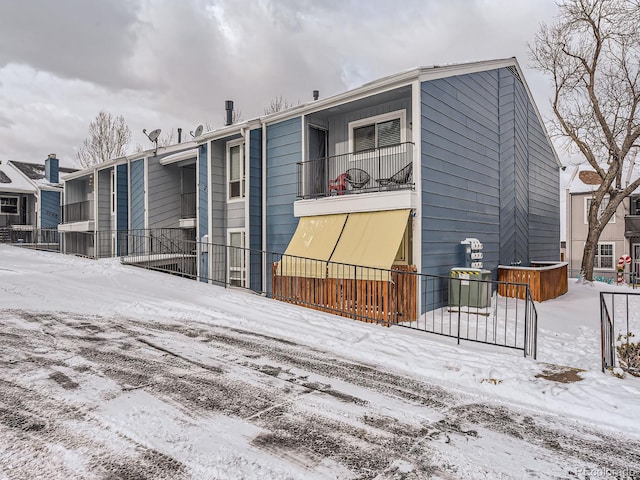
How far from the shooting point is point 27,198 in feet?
113

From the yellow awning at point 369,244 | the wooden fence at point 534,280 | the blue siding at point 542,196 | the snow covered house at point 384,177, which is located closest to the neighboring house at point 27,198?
the snow covered house at point 384,177

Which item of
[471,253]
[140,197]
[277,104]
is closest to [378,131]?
[471,253]

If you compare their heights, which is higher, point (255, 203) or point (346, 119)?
point (346, 119)

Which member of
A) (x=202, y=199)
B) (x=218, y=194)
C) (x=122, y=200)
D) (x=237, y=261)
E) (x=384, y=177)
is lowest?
(x=237, y=261)

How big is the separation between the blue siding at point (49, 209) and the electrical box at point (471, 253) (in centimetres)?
3023

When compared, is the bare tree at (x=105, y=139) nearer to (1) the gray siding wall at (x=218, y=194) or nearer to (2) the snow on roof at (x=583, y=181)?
(1) the gray siding wall at (x=218, y=194)

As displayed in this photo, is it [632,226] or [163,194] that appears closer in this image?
[163,194]

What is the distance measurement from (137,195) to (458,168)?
15421 mm

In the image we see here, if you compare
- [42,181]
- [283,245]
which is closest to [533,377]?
[283,245]

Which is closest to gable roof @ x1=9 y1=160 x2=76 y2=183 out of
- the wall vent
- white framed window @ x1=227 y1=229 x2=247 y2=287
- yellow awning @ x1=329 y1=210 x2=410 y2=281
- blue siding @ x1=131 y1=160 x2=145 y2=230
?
blue siding @ x1=131 y1=160 x2=145 y2=230

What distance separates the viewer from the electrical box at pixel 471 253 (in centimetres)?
1184

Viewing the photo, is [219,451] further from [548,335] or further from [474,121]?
[474,121]

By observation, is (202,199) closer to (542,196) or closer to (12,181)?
(542,196)

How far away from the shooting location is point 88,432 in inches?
138
